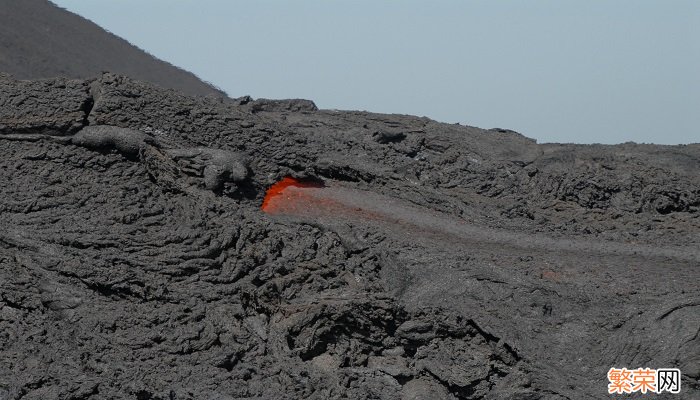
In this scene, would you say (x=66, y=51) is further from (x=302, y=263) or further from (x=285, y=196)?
(x=302, y=263)

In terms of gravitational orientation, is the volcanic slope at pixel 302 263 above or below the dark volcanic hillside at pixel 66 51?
→ below

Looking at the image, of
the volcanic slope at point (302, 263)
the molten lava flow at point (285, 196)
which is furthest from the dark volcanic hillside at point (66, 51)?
the molten lava flow at point (285, 196)

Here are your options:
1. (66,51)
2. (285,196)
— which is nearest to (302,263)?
(285,196)

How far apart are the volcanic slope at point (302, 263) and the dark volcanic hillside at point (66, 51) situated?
23.9m

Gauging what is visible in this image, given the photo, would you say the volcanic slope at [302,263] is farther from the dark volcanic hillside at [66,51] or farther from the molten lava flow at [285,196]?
the dark volcanic hillside at [66,51]

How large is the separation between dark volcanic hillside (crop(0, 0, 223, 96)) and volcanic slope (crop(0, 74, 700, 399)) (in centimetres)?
2387

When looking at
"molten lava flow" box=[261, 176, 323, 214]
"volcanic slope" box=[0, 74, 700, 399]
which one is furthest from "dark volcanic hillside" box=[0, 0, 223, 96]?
"molten lava flow" box=[261, 176, 323, 214]

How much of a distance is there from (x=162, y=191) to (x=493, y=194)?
7049 millimetres

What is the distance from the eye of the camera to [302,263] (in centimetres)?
1322

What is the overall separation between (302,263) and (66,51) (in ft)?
106

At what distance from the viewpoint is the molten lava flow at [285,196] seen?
15344mm

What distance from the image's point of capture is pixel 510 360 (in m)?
11.8

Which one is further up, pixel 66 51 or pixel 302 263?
pixel 66 51

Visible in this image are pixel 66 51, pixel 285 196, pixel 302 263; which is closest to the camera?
pixel 302 263
